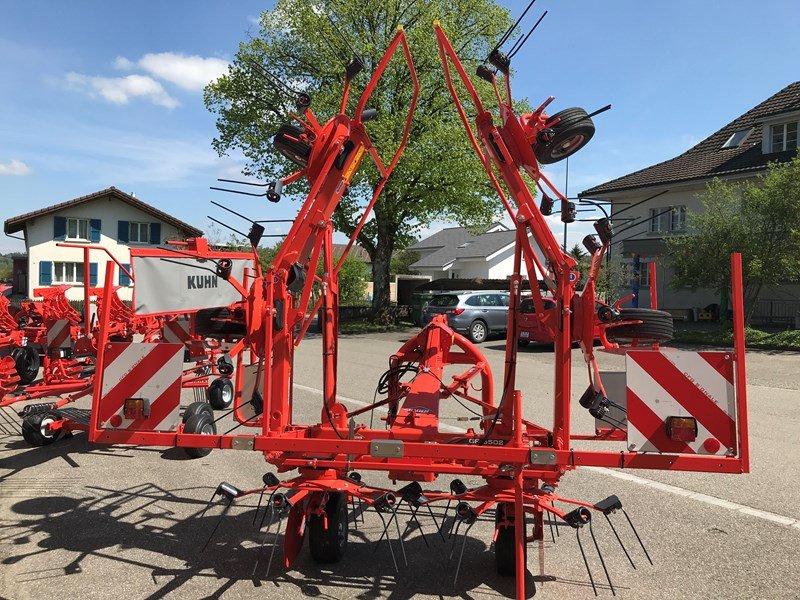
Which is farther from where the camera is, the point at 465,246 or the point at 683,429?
the point at 465,246

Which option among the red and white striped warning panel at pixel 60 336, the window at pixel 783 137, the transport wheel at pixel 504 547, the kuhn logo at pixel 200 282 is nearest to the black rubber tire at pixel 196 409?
the kuhn logo at pixel 200 282

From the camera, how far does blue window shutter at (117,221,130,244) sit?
39188 millimetres

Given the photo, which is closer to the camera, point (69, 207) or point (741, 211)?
point (741, 211)

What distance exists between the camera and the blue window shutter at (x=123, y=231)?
129 ft

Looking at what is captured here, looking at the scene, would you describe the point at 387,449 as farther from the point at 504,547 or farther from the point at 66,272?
the point at 66,272

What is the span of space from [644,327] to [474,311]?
1763 cm

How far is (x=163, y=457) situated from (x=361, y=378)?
21.1 ft

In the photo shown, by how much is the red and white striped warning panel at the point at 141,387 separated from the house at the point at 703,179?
68.4ft

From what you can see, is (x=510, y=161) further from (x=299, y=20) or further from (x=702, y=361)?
(x=299, y=20)

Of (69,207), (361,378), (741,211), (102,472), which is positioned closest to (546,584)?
(102,472)

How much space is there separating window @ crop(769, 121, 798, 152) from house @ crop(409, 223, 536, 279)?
21.0 m

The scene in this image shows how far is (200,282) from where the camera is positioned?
6.66 metres

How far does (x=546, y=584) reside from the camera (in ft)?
13.0

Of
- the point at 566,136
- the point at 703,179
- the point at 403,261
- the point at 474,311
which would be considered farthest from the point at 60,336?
the point at 403,261
